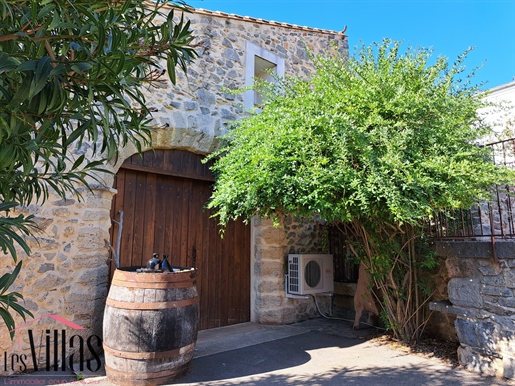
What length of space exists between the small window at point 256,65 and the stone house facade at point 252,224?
0.02 metres

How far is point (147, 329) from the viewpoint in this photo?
2.75 m

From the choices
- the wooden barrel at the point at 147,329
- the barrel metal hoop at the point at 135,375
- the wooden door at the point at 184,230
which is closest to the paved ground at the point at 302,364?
the barrel metal hoop at the point at 135,375

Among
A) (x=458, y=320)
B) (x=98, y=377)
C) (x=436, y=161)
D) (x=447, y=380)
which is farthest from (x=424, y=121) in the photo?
(x=98, y=377)

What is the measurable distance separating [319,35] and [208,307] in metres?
4.87

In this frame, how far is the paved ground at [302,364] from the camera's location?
294cm

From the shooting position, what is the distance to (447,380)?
2.95 m

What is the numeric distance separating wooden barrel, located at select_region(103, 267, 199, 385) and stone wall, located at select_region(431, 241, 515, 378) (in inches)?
100

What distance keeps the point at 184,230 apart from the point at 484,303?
11.1 feet

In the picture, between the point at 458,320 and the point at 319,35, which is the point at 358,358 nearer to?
the point at 458,320

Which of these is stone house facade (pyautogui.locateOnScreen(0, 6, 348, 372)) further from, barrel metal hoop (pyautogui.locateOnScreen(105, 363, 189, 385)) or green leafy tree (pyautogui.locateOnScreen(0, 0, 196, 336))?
green leafy tree (pyautogui.locateOnScreen(0, 0, 196, 336))

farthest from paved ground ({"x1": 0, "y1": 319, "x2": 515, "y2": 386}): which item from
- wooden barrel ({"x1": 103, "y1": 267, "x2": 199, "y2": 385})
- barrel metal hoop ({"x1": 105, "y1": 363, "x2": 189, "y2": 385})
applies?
wooden barrel ({"x1": 103, "y1": 267, "x2": 199, "y2": 385})

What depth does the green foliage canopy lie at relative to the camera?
2961mm

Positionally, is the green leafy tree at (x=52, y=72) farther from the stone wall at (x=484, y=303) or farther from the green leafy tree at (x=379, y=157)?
the stone wall at (x=484, y=303)

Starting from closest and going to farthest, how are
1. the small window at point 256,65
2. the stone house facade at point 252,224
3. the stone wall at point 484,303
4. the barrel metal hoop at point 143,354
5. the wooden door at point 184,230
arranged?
the barrel metal hoop at point 143,354 < the stone wall at point 484,303 < the stone house facade at point 252,224 < the wooden door at point 184,230 < the small window at point 256,65
